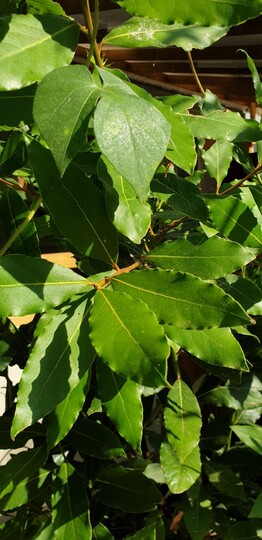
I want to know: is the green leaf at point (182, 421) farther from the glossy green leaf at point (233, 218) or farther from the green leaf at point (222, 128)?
the green leaf at point (222, 128)

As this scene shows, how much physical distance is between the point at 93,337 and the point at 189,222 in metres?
0.50

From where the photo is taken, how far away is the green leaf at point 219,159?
3.01 feet

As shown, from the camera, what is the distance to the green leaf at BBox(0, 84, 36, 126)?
54 cm

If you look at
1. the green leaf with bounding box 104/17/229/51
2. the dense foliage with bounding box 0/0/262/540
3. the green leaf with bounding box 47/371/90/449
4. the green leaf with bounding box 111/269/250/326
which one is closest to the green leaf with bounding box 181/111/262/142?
the dense foliage with bounding box 0/0/262/540

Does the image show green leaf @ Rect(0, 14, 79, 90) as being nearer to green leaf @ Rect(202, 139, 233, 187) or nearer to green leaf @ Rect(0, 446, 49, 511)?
green leaf @ Rect(202, 139, 233, 187)

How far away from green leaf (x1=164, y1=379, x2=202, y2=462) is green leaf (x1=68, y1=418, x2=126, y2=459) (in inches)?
3.4

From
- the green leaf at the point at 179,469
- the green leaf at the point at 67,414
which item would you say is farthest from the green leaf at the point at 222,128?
the green leaf at the point at 179,469

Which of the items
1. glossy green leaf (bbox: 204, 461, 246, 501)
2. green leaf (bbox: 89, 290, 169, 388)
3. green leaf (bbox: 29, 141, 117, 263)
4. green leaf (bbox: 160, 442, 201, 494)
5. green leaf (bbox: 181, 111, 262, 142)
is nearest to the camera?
green leaf (bbox: 89, 290, 169, 388)

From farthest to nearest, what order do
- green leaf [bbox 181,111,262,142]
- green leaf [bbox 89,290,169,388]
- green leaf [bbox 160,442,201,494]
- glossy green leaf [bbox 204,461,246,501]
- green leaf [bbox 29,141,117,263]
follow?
1. glossy green leaf [bbox 204,461,246,501]
2. green leaf [bbox 160,442,201,494]
3. green leaf [bbox 181,111,262,142]
4. green leaf [bbox 29,141,117,263]
5. green leaf [bbox 89,290,169,388]

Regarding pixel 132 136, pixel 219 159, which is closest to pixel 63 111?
pixel 132 136

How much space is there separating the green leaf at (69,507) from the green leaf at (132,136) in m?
0.62

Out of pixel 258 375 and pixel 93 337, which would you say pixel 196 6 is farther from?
pixel 258 375

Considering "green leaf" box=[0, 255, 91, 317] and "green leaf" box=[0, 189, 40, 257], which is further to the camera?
"green leaf" box=[0, 189, 40, 257]

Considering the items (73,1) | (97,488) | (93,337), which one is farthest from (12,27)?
(73,1)
